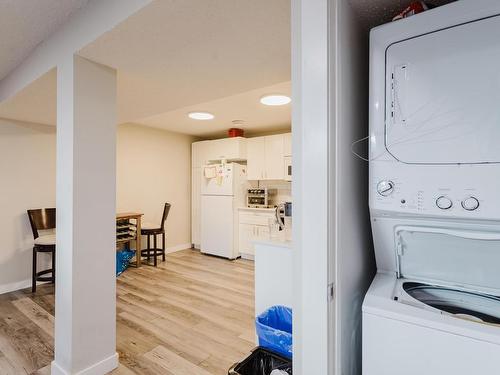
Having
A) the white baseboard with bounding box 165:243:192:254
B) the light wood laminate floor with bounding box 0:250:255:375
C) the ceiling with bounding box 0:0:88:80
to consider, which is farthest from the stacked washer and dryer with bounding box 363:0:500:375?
the white baseboard with bounding box 165:243:192:254

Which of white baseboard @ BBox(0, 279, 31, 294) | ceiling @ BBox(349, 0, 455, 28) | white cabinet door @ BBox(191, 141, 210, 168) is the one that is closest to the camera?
ceiling @ BBox(349, 0, 455, 28)

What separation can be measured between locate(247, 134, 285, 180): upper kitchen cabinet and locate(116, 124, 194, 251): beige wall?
1.45 metres

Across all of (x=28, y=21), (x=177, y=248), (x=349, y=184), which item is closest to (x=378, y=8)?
(x=349, y=184)

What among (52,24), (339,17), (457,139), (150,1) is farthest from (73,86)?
(457,139)

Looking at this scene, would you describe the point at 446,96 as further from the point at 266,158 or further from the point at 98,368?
the point at 266,158

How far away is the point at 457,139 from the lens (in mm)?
847

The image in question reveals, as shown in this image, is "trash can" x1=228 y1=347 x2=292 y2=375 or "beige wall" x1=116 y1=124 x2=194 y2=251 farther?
"beige wall" x1=116 y1=124 x2=194 y2=251

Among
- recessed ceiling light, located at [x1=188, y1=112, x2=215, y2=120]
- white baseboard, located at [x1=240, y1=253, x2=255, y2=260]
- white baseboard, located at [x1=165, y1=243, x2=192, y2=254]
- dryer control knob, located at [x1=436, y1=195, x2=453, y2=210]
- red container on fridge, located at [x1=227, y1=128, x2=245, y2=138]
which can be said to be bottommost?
white baseboard, located at [x1=240, y1=253, x2=255, y2=260]

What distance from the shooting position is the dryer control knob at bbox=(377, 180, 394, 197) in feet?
3.14

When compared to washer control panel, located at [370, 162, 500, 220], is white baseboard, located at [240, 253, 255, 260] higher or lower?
lower

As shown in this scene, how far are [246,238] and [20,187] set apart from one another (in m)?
3.28

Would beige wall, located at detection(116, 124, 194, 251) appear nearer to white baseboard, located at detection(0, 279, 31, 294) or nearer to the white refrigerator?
the white refrigerator

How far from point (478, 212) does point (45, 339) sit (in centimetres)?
305


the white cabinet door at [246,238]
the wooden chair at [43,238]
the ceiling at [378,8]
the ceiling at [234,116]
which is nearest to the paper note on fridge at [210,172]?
the ceiling at [234,116]
